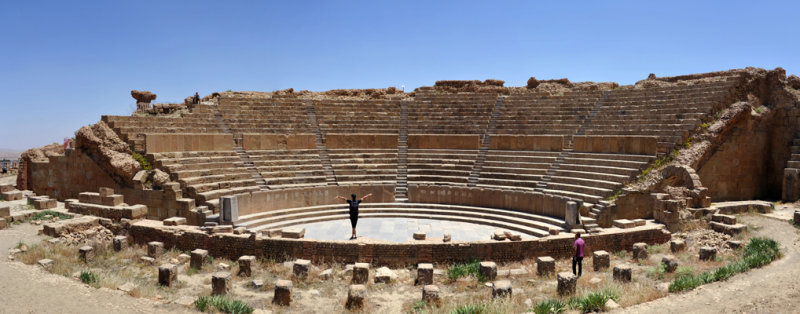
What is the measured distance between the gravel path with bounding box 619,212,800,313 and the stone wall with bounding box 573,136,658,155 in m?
8.25

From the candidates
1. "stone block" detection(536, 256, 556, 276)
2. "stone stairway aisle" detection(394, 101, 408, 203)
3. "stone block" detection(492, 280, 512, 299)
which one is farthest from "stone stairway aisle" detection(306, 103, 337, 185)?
"stone block" detection(492, 280, 512, 299)

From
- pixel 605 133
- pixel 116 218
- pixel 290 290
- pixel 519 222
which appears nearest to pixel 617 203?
pixel 519 222

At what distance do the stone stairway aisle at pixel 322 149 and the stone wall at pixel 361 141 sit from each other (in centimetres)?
35

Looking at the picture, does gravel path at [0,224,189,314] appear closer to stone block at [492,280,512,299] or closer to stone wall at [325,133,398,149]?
stone block at [492,280,512,299]

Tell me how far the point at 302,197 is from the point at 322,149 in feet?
14.2

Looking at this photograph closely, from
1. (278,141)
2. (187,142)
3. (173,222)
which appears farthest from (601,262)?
(187,142)

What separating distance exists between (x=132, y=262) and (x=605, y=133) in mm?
17943

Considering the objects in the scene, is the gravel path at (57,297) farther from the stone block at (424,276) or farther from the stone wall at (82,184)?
the stone wall at (82,184)

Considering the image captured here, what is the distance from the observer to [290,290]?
28.8 feet

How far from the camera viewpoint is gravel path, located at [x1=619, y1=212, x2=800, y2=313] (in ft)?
23.0

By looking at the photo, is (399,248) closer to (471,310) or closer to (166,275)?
(471,310)

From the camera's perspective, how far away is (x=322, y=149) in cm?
2139

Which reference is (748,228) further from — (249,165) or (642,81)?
(249,165)

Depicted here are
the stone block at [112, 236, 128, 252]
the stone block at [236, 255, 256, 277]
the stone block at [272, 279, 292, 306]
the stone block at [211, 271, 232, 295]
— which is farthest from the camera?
the stone block at [112, 236, 128, 252]
